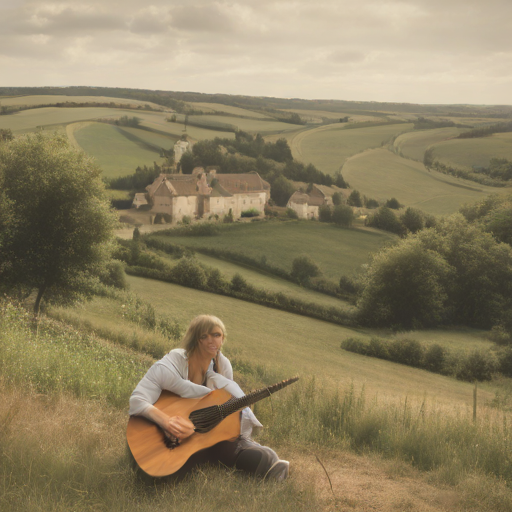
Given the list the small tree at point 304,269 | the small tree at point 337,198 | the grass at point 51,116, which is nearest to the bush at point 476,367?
the small tree at point 304,269

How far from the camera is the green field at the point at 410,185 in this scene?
12.7 meters

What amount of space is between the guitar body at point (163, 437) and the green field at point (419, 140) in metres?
12.1

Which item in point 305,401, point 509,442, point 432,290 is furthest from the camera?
point 432,290

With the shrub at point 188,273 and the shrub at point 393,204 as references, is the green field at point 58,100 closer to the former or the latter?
the shrub at point 188,273

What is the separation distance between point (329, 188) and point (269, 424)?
9439 mm

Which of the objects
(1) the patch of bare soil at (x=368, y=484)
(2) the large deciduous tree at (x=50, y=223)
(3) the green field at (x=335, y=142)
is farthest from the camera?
(3) the green field at (x=335, y=142)

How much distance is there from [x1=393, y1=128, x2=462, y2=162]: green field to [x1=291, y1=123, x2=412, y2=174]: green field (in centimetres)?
32

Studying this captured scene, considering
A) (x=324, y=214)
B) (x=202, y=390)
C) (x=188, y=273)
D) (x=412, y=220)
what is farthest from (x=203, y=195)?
(x=202, y=390)

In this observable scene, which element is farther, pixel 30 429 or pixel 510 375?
pixel 510 375

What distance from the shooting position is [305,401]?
502 centimetres

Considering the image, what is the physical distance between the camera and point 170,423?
2662 millimetres

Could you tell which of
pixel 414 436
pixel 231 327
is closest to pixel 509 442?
pixel 414 436

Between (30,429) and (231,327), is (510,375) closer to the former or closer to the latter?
(231,327)

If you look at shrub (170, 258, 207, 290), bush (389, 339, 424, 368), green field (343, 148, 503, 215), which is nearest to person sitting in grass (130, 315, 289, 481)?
shrub (170, 258, 207, 290)
